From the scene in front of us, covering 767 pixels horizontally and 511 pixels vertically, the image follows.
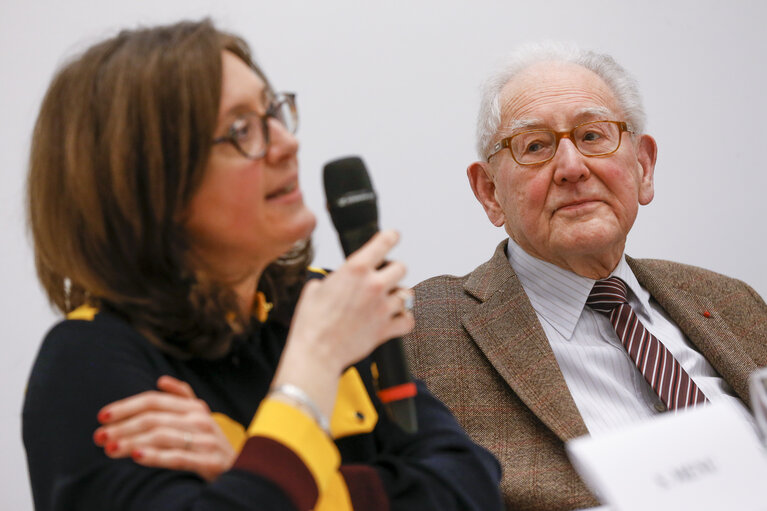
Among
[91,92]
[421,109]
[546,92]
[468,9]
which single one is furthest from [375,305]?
[468,9]

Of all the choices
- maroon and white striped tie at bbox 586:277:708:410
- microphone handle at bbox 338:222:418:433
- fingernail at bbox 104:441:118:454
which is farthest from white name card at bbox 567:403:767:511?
maroon and white striped tie at bbox 586:277:708:410

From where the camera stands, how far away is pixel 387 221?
7.59 feet

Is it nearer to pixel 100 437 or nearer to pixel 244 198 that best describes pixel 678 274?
pixel 244 198

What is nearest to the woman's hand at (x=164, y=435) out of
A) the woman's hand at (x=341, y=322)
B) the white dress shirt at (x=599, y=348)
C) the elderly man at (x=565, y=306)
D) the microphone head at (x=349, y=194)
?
the woman's hand at (x=341, y=322)

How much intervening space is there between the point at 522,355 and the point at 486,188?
586 millimetres

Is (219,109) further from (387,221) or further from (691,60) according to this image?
(691,60)

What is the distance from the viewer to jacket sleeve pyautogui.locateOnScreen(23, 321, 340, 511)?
0.81 m

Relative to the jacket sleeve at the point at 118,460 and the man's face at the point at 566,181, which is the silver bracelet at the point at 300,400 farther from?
the man's face at the point at 566,181

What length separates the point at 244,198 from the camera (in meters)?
1.02

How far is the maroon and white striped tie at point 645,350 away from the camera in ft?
5.36

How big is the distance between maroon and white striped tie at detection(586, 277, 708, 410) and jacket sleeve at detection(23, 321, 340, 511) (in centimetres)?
104

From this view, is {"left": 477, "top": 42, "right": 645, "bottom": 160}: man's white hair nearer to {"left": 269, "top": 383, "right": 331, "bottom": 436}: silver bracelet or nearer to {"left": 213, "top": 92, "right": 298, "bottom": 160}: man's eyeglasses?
{"left": 213, "top": 92, "right": 298, "bottom": 160}: man's eyeglasses

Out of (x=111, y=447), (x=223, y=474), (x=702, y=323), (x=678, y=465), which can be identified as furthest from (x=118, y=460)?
(x=702, y=323)

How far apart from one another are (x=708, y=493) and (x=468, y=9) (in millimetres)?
1991
